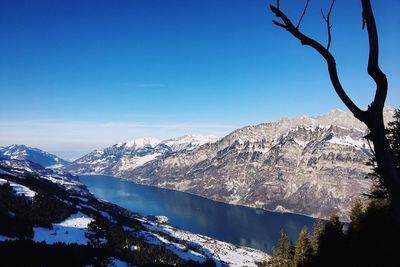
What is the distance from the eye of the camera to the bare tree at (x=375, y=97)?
7.13 meters

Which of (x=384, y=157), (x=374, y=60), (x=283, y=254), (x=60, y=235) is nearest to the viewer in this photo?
(x=384, y=157)

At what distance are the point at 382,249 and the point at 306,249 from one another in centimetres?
2255

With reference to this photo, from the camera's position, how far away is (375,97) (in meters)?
7.52

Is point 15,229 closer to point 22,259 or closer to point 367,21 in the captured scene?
point 22,259

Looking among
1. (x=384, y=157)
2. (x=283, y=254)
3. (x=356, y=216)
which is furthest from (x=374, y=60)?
(x=283, y=254)

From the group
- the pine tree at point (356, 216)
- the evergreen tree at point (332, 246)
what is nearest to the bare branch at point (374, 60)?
the pine tree at point (356, 216)

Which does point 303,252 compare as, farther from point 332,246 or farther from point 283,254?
point 283,254

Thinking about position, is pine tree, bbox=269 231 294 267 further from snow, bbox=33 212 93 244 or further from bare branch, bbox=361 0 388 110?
snow, bbox=33 212 93 244

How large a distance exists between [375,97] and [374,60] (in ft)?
2.49

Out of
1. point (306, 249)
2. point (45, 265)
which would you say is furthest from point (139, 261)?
point (306, 249)

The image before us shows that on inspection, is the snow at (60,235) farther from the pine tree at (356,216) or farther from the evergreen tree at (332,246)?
the pine tree at (356,216)

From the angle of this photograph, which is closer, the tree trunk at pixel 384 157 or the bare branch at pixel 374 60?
the tree trunk at pixel 384 157

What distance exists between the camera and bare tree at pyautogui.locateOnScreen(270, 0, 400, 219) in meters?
7.13

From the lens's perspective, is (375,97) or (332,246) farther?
(332,246)
